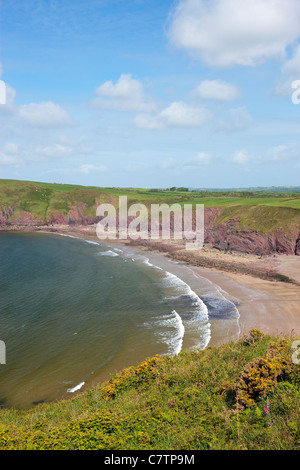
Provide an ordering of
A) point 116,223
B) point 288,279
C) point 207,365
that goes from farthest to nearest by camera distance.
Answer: point 116,223 < point 288,279 < point 207,365

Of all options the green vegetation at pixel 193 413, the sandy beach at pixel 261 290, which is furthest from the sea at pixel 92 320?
the green vegetation at pixel 193 413

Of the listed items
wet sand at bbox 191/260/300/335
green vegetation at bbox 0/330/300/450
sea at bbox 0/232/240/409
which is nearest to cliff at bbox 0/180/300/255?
wet sand at bbox 191/260/300/335

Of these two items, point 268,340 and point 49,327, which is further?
point 49,327

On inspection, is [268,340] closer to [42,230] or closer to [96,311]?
[96,311]

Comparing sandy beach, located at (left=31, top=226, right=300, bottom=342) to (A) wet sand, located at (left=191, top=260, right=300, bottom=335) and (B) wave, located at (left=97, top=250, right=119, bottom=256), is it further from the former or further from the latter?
(B) wave, located at (left=97, top=250, right=119, bottom=256)

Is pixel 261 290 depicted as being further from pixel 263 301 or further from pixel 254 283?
pixel 263 301

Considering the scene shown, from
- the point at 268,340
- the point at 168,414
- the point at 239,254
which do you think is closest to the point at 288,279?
the point at 239,254

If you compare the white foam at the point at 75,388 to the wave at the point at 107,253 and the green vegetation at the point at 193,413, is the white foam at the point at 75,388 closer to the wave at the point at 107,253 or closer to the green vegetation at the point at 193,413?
the green vegetation at the point at 193,413

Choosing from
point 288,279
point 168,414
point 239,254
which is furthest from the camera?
point 239,254

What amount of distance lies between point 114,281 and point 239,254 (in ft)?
101

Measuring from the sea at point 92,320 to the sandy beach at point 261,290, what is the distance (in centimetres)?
162

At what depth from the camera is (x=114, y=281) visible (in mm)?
46844

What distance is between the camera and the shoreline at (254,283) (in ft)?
103
